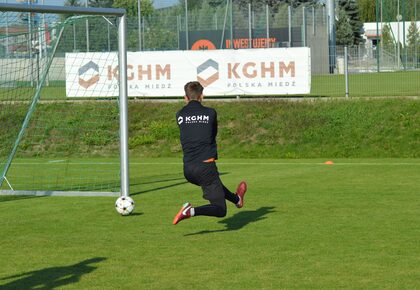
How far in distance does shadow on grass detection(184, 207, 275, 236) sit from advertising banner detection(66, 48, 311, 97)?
44.2 ft

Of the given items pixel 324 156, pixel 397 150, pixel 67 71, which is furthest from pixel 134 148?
pixel 397 150

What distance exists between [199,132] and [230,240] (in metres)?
1.37

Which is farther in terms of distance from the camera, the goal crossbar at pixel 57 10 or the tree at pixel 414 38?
the tree at pixel 414 38

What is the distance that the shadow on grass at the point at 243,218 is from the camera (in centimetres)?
1189

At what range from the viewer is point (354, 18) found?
107 metres

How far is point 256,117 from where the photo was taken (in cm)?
2648

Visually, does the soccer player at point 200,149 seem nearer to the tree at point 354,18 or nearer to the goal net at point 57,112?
the goal net at point 57,112

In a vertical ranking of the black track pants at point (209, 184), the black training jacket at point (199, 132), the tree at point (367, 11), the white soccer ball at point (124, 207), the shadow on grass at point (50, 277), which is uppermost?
the tree at point (367, 11)

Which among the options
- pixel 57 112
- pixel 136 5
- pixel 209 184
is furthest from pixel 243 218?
pixel 136 5

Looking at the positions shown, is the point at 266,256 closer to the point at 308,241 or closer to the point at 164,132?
the point at 308,241

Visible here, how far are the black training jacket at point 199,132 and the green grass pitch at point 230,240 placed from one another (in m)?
1.03

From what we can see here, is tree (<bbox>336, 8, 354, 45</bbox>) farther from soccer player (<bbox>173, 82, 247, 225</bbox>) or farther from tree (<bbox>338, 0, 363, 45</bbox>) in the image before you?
soccer player (<bbox>173, 82, 247, 225</bbox>)

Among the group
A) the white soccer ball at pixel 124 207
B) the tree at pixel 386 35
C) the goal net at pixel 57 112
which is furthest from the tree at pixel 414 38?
the white soccer ball at pixel 124 207

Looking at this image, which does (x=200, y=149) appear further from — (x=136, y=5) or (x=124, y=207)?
(x=136, y=5)
